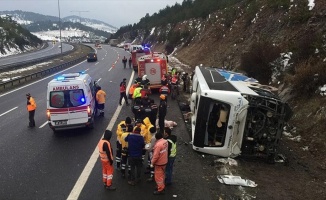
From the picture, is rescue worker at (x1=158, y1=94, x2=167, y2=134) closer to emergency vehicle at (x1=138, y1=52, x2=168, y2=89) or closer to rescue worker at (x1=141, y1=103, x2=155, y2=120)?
rescue worker at (x1=141, y1=103, x2=155, y2=120)

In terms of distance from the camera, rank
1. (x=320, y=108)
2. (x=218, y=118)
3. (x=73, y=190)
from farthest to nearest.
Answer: (x=320, y=108)
(x=218, y=118)
(x=73, y=190)

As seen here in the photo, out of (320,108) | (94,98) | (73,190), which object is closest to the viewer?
(73,190)

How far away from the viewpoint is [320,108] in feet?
39.4

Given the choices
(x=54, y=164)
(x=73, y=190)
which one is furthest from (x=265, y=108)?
(x=54, y=164)

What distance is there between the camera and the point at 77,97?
12734 mm

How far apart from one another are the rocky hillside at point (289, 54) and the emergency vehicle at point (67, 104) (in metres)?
8.02

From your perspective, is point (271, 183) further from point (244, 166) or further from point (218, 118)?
point (218, 118)

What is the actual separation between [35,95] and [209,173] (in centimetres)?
1647

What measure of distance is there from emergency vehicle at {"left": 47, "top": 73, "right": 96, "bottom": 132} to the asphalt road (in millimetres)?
589

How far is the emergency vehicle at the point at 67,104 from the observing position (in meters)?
12.5

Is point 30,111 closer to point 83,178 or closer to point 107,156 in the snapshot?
point 83,178

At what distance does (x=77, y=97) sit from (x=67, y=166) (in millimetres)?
3606

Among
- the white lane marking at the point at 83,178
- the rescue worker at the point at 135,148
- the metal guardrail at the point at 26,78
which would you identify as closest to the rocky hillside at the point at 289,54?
the rescue worker at the point at 135,148

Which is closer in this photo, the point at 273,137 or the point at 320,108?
the point at 273,137
